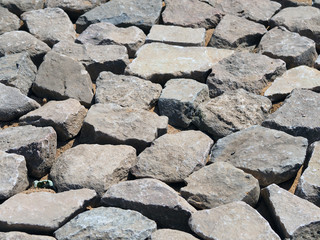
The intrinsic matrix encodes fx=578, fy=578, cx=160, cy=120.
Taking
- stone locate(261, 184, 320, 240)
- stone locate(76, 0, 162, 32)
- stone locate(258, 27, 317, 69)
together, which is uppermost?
stone locate(258, 27, 317, 69)

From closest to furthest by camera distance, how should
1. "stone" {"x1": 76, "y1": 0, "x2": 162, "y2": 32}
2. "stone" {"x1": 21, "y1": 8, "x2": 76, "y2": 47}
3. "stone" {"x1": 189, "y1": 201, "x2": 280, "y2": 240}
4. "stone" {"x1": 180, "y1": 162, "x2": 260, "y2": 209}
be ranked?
1. "stone" {"x1": 189, "y1": 201, "x2": 280, "y2": 240}
2. "stone" {"x1": 180, "y1": 162, "x2": 260, "y2": 209}
3. "stone" {"x1": 21, "y1": 8, "x2": 76, "y2": 47}
4. "stone" {"x1": 76, "y1": 0, "x2": 162, "y2": 32}

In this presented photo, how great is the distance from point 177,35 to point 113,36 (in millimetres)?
524

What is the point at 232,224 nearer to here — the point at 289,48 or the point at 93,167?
the point at 93,167

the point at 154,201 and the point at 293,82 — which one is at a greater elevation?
the point at 293,82

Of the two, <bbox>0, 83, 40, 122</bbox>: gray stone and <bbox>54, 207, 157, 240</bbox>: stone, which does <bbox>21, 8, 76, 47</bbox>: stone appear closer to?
<bbox>0, 83, 40, 122</bbox>: gray stone

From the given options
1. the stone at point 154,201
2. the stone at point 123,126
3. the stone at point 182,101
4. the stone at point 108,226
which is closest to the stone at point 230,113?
the stone at point 182,101

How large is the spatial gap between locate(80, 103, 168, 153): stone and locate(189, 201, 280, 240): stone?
2.60ft

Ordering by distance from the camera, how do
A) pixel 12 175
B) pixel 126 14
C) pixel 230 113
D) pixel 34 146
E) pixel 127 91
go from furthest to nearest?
pixel 126 14
pixel 127 91
pixel 230 113
pixel 34 146
pixel 12 175

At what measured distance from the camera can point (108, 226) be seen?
2.98 meters

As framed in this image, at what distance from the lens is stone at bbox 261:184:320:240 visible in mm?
2916

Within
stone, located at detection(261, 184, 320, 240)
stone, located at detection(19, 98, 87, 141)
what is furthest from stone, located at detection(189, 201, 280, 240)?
stone, located at detection(19, 98, 87, 141)

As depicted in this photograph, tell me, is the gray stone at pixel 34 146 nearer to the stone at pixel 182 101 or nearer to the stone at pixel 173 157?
the stone at pixel 173 157

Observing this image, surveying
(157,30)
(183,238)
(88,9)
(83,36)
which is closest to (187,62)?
(157,30)

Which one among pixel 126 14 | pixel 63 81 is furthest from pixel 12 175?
pixel 126 14
